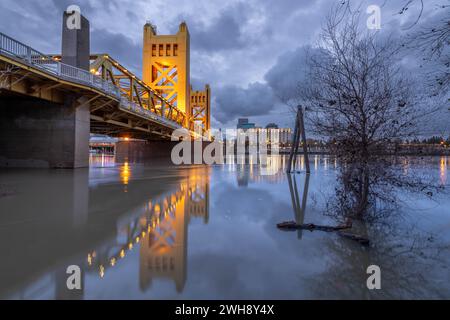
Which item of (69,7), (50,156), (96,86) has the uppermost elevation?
(69,7)

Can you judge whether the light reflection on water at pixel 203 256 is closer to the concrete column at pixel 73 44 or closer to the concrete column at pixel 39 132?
the concrete column at pixel 39 132

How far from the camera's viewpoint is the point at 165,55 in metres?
54.9

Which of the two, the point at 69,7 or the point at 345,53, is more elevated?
the point at 69,7

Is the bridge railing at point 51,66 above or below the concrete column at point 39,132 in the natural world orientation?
above

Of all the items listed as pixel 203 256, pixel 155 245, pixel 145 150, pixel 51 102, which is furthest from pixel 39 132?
pixel 145 150

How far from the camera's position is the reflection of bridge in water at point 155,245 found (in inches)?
105

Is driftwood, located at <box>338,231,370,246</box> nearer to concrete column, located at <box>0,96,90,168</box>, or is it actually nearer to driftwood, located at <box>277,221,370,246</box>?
driftwood, located at <box>277,221,370,246</box>

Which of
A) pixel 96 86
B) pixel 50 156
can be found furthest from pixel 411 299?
pixel 50 156

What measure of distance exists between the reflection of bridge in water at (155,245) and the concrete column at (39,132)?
14.3m

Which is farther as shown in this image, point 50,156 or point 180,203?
point 50,156

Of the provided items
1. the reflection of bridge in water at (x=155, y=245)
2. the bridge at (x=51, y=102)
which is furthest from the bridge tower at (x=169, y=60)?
the reflection of bridge in water at (x=155, y=245)
